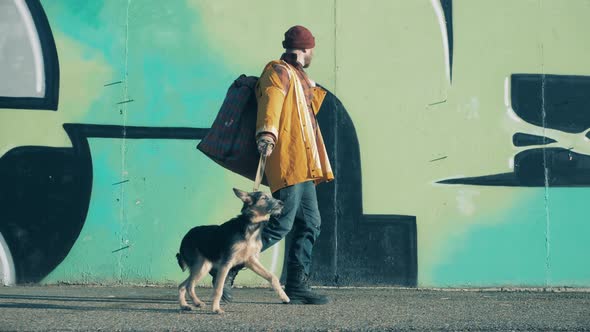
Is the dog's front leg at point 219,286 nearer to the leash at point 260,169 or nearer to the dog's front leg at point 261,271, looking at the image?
the dog's front leg at point 261,271

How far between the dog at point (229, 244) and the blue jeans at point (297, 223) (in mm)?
111

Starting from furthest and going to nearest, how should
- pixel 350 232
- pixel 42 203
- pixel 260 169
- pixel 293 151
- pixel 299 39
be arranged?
pixel 350 232 → pixel 42 203 → pixel 299 39 → pixel 293 151 → pixel 260 169

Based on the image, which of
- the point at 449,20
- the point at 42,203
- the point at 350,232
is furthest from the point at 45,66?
the point at 449,20

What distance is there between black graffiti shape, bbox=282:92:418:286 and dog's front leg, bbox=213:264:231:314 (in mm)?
1570

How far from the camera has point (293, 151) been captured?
5.64 metres

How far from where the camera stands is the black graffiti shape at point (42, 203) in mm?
6809

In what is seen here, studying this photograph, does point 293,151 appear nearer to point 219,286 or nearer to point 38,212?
point 219,286

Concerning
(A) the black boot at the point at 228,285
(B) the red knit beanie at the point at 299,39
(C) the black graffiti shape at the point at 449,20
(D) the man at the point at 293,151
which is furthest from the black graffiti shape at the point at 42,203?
(C) the black graffiti shape at the point at 449,20

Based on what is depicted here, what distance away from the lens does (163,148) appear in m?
6.87

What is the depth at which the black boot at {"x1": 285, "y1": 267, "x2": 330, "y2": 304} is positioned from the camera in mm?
5770

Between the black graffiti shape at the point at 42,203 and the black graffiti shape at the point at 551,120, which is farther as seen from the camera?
the black graffiti shape at the point at 551,120

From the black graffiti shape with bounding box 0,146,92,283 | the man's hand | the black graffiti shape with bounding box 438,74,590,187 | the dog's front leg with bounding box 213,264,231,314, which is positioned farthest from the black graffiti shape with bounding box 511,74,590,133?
the black graffiti shape with bounding box 0,146,92,283

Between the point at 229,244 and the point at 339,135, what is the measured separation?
187 cm

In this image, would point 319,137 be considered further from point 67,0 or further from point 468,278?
point 67,0
